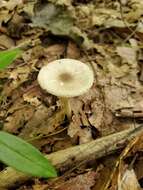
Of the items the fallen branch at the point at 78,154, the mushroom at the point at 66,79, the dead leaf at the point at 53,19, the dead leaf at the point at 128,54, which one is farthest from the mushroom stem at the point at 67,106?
the dead leaf at the point at 53,19

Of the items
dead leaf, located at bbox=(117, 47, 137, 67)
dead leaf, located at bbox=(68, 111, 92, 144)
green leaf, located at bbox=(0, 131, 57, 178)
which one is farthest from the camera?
dead leaf, located at bbox=(117, 47, 137, 67)

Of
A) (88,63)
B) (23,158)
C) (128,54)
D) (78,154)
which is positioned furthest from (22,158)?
(128,54)

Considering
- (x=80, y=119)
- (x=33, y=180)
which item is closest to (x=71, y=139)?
(x=80, y=119)

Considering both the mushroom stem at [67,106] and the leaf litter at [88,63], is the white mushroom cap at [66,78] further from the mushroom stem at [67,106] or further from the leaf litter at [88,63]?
→ the leaf litter at [88,63]

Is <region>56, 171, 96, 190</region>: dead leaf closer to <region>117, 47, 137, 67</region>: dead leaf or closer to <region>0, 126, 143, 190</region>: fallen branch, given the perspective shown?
<region>0, 126, 143, 190</region>: fallen branch

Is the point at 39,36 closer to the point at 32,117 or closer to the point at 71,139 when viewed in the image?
the point at 32,117

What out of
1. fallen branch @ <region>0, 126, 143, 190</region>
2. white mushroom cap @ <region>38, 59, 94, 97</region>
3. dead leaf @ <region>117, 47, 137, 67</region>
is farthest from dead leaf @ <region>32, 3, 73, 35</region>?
fallen branch @ <region>0, 126, 143, 190</region>
